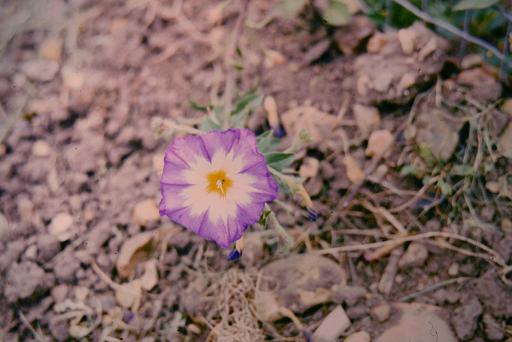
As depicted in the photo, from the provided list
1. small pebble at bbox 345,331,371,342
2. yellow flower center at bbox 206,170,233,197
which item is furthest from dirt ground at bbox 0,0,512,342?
yellow flower center at bbox 206,170,233,197

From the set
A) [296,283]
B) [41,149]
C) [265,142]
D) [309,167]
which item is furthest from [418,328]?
[41,149]

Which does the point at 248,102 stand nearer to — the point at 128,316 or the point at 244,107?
the point at 244,107

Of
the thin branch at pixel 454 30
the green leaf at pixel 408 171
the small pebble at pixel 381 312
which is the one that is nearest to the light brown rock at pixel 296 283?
the small pebble at pixel 381 312

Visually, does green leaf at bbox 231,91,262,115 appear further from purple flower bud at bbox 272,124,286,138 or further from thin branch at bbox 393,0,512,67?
thin branch at bbox 393,0,512,67

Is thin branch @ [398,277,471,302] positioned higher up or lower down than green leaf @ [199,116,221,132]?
lower down

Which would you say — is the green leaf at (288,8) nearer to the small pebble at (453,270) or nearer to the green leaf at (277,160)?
the green leaf at (277,160)

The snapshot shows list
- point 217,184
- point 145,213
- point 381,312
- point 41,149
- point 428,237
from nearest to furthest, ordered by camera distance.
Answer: point 217,184, point 381,312, point 428,237, point 145,213, point 41,149
